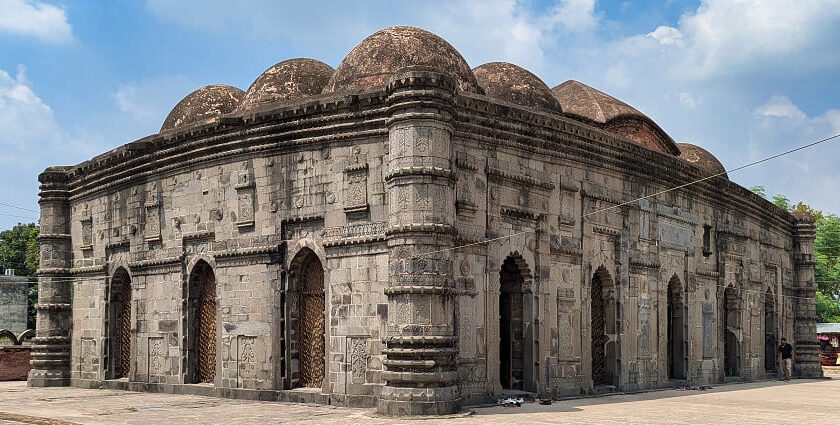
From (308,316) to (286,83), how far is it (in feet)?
16.4

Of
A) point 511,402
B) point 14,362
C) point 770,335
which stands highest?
point 770,335

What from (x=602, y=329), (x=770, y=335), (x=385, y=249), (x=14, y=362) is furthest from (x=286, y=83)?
(x=770, y=335)

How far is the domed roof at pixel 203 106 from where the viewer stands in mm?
18266

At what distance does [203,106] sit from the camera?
724 inches

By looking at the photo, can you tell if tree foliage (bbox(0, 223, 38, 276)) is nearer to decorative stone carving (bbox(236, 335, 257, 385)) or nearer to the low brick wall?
the low brick wall

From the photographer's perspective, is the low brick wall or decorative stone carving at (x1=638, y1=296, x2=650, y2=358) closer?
decorative stone carving at (x1=638, y1=296, x2=650, y2=358)

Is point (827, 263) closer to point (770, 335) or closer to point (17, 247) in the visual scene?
point (770, 335)

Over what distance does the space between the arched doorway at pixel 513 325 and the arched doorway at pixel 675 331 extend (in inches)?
206

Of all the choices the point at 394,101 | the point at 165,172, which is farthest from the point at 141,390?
the point at 394,101

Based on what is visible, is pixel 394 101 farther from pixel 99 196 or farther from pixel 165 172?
pixel 99 196

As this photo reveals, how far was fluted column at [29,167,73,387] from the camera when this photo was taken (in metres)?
18.6

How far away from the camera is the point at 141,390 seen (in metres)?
16.4

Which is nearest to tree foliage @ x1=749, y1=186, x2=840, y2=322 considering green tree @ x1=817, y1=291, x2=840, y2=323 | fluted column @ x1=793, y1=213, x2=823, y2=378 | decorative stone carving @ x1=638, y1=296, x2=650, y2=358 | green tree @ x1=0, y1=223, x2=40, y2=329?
green tree @ x1=817, y1=291, x2=840, y2=323

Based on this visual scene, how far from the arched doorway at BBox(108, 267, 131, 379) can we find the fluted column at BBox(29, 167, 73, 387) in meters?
1.85
